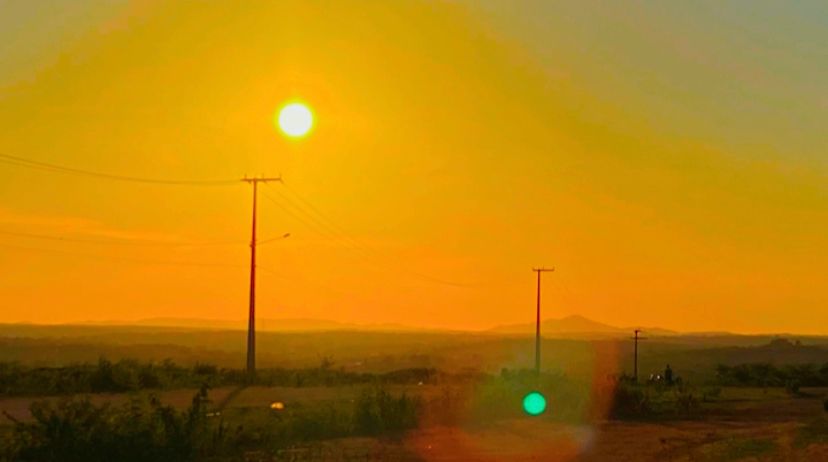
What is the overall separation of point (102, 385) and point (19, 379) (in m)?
4.79

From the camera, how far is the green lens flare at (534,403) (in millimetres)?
59344

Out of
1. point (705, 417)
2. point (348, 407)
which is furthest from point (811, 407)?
point (348, 407)

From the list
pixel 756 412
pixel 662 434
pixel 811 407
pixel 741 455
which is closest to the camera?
pixel 741 455

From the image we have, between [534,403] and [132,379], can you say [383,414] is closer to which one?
[534,403]

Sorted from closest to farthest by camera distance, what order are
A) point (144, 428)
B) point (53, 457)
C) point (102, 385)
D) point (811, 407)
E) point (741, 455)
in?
1. point (53, 457)
2. point (144, 428)
3. point (741, 455)
4. point (811, 407)
5. point (102, 385)

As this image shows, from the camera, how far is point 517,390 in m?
62.4

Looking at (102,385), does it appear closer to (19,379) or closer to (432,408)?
(19,379)

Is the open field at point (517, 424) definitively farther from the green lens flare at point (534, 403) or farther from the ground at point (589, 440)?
the green lens flare at point (534, 403)

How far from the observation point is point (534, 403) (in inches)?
2410

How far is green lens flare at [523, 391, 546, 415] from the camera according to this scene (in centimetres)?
5934

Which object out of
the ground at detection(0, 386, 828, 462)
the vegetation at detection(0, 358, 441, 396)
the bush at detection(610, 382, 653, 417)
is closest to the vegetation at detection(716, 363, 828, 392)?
the vegetation at detection(0, 358, 441, 396)

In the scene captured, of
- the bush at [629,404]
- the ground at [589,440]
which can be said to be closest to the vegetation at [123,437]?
the ground at [589,440]

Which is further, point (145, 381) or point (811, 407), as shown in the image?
point (145, 381)

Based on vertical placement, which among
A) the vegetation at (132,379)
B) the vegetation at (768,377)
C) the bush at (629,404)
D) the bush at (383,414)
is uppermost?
the bush at (383,414)
